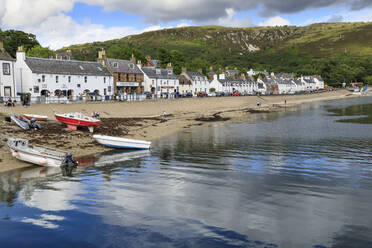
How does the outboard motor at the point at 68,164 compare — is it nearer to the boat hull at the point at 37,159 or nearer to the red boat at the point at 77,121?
the boat hull at the point at 37,159

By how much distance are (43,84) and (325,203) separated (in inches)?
2305

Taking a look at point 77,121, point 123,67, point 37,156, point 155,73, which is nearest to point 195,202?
point 37,156

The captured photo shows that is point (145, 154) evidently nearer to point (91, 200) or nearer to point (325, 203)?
point (91, 200)

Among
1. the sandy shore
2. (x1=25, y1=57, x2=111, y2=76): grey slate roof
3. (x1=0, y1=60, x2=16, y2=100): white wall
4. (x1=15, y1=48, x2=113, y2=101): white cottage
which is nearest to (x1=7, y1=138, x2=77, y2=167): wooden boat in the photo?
the sandy shore

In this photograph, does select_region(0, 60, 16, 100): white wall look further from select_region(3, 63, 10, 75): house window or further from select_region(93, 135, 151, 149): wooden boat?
select_region(93, 135, 151, 149): wooden boat

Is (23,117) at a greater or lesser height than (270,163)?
greater

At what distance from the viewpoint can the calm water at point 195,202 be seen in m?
12.9

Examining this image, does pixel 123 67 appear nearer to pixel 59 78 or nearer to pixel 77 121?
pixel 59 78

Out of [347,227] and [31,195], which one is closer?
[347,227]

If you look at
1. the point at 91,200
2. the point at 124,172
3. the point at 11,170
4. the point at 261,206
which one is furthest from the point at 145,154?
the point at 261,206

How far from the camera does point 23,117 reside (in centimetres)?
3394

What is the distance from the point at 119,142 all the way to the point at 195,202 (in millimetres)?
15265

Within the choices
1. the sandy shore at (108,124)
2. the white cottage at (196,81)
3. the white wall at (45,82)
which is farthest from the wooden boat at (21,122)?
the white cottage at (196,81)

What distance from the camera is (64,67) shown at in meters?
68.8
